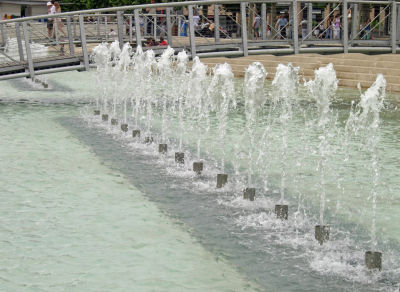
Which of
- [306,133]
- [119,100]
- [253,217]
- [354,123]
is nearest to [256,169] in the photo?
[253,217]

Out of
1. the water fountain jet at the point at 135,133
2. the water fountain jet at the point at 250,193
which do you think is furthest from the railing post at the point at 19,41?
the water fountain jet at the point at 250,193

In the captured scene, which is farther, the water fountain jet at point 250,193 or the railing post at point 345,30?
the railing post at point 345,30

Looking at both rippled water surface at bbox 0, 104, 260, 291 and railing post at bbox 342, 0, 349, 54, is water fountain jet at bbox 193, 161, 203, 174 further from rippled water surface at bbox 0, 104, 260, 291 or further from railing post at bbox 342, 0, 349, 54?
railing post at bbox 342, 0, 349, 54

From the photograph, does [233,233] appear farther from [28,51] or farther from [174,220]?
[28,51]

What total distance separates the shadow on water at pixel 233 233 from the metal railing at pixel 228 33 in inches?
288

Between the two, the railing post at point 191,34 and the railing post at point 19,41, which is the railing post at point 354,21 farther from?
the railing post at point 19,41

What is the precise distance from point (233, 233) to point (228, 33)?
1143 centimetres

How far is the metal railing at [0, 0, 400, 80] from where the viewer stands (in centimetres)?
1794

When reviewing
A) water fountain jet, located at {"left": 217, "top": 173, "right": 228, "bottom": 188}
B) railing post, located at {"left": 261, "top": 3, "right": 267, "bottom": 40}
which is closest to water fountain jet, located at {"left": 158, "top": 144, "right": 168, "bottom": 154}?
water fountain jet, located at {"left": 217, "top": 173, "right": 228, "bottom": 188}

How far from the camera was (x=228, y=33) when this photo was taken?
1844 cm

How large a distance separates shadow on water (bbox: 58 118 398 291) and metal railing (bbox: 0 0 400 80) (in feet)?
24.0

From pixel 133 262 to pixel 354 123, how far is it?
36.0 ft

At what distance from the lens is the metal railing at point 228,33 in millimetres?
17938

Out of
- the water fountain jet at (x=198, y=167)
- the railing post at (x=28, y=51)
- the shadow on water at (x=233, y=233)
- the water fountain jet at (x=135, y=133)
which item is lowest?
the shadow on water at (x=233, y=233)
